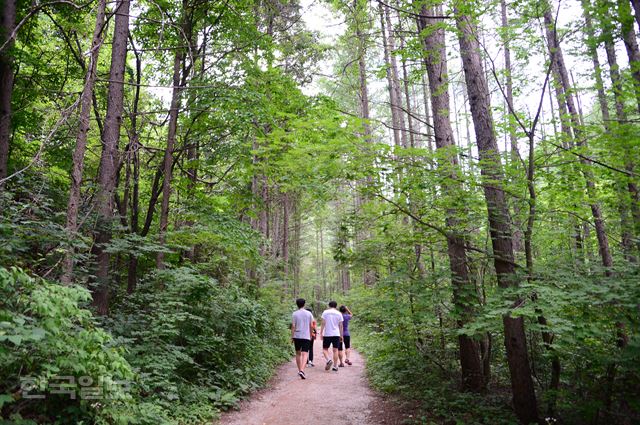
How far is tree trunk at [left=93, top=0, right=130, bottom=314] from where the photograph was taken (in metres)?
6.31

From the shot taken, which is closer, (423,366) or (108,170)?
(108,170)

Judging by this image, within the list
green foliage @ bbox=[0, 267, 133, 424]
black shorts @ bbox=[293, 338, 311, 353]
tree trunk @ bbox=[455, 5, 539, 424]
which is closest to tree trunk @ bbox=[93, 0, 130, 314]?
green foliage @ bbox=[0, 267, 133, 424]

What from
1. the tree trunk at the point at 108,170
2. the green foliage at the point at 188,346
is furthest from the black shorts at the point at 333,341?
the tree trunk at the point at 108,170

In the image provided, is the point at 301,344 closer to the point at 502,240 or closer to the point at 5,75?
the point at 502,240

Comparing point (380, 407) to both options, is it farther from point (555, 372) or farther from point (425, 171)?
point (425, 171)

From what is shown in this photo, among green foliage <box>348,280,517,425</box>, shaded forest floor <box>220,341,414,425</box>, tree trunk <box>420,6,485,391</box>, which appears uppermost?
tree trunk <box>420,6,485,391</box>

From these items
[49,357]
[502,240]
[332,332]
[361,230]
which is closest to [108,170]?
[49,357]

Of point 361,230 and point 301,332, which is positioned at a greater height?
point 361,230

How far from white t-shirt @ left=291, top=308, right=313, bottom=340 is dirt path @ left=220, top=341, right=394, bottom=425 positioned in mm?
1021

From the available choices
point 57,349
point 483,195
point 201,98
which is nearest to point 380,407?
point 483,195

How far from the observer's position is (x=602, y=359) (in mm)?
3988

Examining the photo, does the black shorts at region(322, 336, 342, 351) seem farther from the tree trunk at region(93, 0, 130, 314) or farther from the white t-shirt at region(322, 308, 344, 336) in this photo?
the tree trunk at region(93, 0, 130, 314)

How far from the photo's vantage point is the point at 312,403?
6680mm

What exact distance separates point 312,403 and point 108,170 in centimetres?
576
